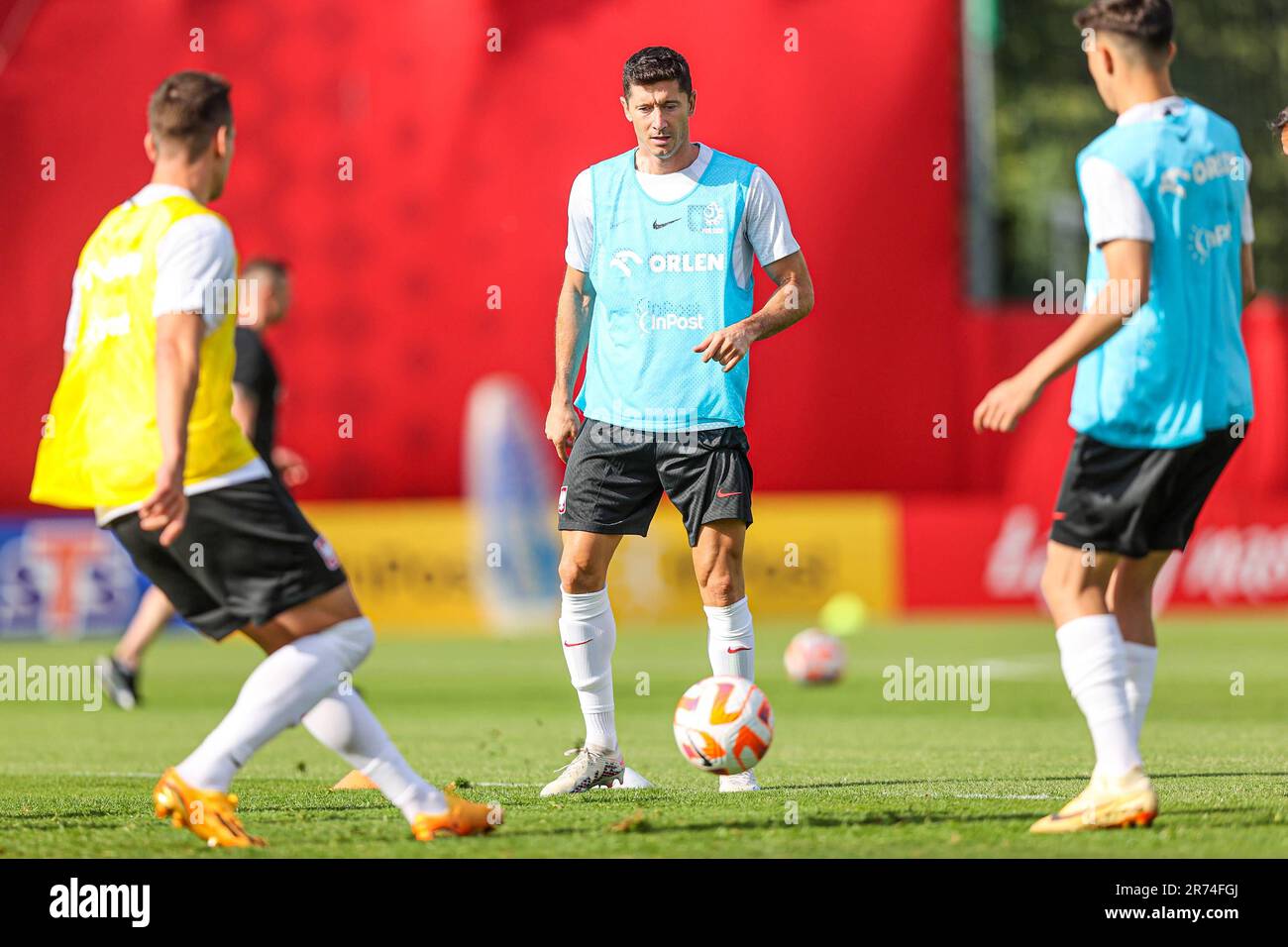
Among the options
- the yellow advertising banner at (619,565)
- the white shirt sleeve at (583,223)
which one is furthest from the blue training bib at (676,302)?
the yellow advertising banner at (619,565)

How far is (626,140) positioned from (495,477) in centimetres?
372

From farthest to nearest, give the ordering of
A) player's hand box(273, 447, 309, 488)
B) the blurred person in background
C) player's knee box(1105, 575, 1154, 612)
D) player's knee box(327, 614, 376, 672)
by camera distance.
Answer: player's hand box(273, 447, 309, 488), the blurred person in background, player's knee box(1105, 575, 1154, 612), player's knee box(327, 614, 376, 672)

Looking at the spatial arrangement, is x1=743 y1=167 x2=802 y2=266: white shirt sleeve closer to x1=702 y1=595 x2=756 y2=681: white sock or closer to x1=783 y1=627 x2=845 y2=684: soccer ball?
x1=702 y1=595 x2=756 y2=681: white sock

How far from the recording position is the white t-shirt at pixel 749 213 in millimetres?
6473

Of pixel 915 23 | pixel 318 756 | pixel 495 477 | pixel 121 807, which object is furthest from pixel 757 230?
pixel 915 23

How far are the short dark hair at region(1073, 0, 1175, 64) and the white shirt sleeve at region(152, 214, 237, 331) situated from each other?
2489 mm

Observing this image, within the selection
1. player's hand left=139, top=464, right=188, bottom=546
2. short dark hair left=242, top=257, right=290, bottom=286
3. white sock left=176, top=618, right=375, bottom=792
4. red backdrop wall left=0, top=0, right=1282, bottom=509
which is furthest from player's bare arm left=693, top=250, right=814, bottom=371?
red backdrop wall left=0, top=0, right=1282, bottom=509

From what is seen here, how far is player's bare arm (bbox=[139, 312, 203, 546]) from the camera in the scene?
486cm

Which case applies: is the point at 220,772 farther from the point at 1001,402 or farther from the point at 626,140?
the point at 626,140

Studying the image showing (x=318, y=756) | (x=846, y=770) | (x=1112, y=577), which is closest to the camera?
(x=1112, y=577)

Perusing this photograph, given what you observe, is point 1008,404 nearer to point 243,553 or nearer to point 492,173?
point 243,553

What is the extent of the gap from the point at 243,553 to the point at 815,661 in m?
7.54


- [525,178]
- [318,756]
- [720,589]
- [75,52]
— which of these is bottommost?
[318,756]

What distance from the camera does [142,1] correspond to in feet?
64.0
